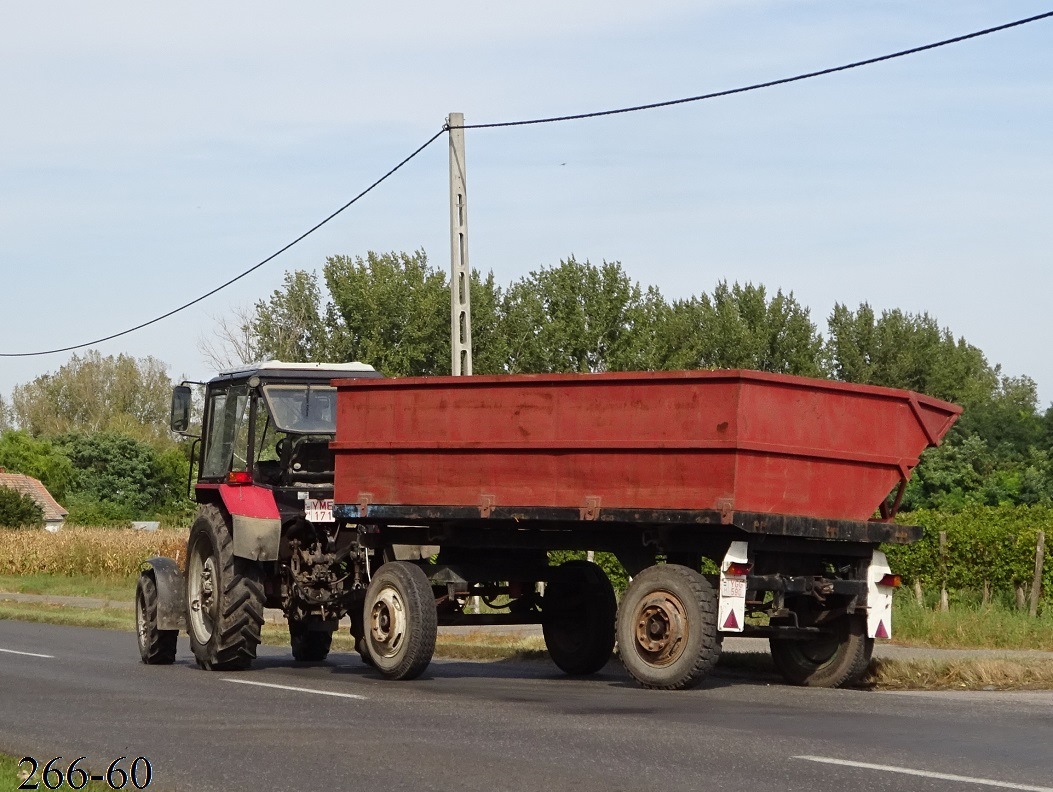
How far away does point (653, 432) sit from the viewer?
12.0 metres

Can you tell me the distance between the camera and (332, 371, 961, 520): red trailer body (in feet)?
38.7

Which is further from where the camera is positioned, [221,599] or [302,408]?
[302,408]

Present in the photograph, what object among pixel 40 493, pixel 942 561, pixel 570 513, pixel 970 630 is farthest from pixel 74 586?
pixel 40 493

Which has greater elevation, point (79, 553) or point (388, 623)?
point (79, 553)

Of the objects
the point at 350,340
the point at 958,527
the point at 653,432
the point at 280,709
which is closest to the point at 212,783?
the point at 280,709

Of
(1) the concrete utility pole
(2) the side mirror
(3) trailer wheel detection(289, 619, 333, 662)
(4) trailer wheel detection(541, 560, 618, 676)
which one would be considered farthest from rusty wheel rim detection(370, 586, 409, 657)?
(1) the concrete utility pole

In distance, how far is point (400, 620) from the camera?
43.4 ft

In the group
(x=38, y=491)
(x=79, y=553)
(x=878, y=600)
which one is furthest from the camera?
(x=38, y=491)

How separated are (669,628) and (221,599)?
461cm

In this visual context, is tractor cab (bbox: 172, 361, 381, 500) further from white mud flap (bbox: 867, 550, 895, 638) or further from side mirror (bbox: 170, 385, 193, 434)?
white mud flap (bbox: 867, 550, 895, 638)

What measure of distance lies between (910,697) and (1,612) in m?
21.0

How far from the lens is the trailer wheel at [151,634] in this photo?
15.9 m

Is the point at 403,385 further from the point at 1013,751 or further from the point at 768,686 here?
the point at 1013,751

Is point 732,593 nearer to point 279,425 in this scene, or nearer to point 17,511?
point 279,425
